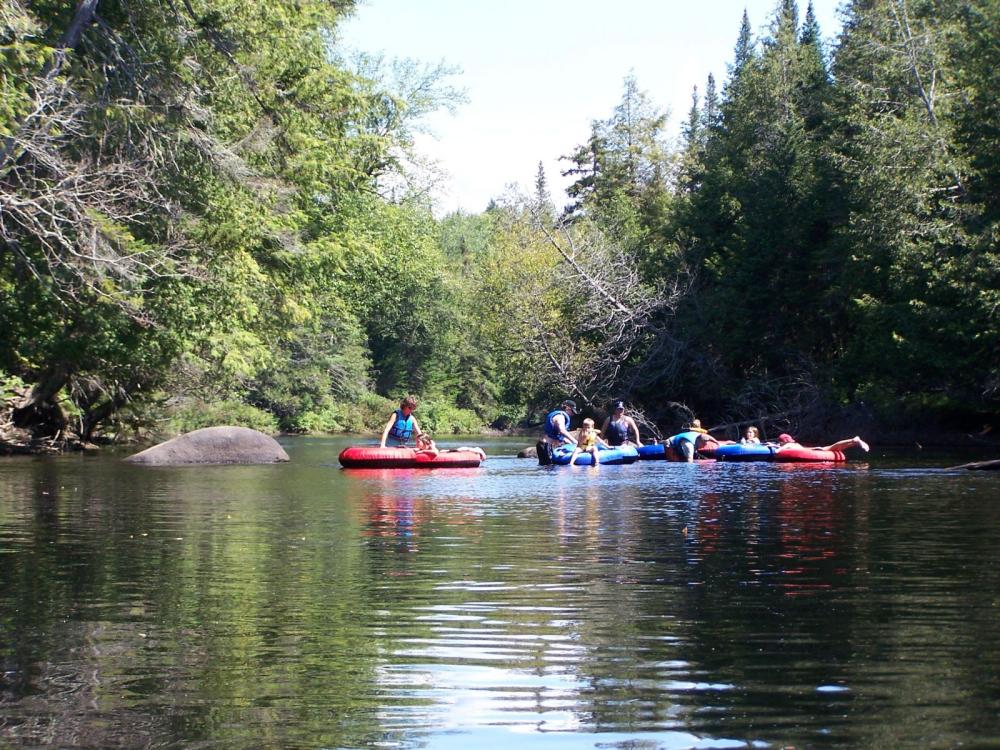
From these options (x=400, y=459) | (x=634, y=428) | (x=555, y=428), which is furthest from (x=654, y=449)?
(x=400, y=459)

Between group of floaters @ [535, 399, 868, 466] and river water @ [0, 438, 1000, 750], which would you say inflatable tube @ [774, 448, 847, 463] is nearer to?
group of floaters @ [535, 399, 868, 466]

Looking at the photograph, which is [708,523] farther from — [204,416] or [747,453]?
[204,416]

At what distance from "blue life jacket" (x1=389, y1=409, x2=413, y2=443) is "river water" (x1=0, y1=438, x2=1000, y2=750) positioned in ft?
36.4

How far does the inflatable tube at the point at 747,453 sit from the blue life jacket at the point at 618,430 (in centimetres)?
259

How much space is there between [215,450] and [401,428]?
546 cm

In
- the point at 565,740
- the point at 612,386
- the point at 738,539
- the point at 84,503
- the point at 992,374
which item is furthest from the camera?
the point at 612,386

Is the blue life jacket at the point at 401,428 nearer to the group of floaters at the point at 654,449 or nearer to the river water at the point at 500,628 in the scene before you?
the group of floaters at the point at 654,449

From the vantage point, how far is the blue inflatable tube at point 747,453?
93.3ft

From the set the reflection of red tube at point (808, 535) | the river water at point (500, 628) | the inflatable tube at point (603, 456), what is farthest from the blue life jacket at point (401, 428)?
the river water at point (500, 628)

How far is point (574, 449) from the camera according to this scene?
27328mm

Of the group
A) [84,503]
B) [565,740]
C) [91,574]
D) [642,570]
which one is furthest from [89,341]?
[565,740]

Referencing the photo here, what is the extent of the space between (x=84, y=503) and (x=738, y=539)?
8.54 meters

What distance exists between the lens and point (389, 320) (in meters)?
67.9

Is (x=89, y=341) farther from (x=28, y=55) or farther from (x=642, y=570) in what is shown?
(x=642, y=570)
